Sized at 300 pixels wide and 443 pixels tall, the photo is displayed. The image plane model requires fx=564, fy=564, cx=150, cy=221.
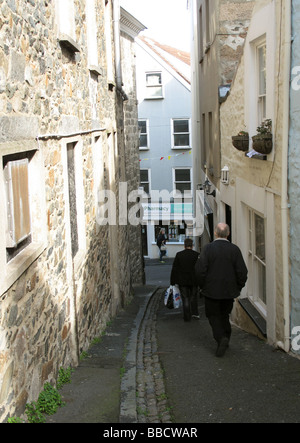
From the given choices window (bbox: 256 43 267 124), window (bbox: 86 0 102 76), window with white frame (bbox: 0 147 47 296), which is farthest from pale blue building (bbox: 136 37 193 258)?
window with white frame (bbox: 0 147 47 296)

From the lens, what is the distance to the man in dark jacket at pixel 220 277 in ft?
22.2

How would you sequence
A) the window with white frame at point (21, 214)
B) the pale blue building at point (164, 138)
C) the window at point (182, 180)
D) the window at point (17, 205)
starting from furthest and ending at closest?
the window at point (182, 180) → the pale blue building at point (164, 138) → the window at point (17, 205) → the window with white frame at point (21, 214)

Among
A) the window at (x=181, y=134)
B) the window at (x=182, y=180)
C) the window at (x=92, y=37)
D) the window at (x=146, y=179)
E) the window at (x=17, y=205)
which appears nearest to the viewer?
the window at (x=17, y=205)

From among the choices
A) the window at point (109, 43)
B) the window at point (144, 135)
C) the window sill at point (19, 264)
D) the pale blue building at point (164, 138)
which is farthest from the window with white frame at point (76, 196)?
the window at point (144, 135)

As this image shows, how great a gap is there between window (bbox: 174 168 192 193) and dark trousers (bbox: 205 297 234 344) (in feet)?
80.2

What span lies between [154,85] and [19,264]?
27.2 m

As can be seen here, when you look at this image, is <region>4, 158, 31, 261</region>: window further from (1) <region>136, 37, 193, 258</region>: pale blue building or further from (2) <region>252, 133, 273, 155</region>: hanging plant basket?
(1) <region>136, 37, 193, 258</region>: pale blue building

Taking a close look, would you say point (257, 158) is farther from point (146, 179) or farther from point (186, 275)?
point (146, 179)

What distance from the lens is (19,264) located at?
4348mm

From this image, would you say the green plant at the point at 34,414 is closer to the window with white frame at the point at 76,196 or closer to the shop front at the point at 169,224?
the window with white frame at the point at 76,196

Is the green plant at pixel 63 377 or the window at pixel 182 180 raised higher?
the window at pixel 182 180

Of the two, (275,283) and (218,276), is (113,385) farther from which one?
(275,283)

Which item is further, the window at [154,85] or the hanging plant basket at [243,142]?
the window at [154,85]

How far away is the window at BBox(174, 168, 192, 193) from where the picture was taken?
31.2m
